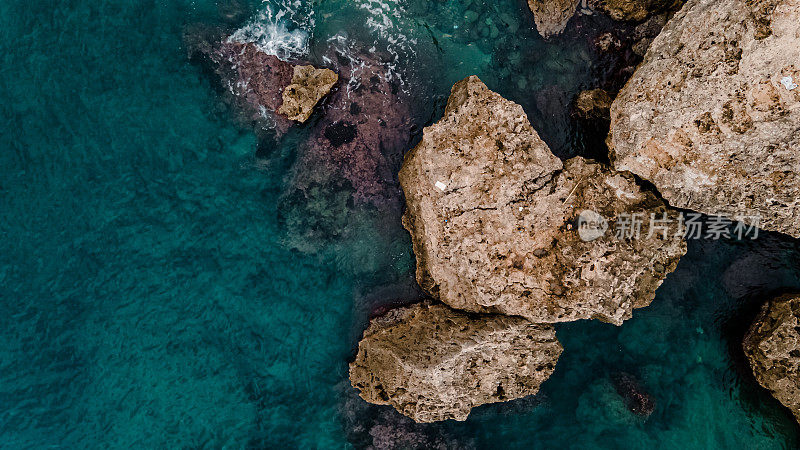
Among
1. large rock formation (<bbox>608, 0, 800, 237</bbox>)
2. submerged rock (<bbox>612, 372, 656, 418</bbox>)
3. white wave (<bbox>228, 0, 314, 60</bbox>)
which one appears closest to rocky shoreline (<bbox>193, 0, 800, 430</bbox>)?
large rock formation (<bbox>608, 0, 800, 237</bbox>)

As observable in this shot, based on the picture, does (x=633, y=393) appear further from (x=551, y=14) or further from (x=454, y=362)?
(x=551, y=14)

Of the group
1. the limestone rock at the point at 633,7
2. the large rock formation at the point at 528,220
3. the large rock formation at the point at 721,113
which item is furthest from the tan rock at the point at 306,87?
the limestone rock at the point at 633,7

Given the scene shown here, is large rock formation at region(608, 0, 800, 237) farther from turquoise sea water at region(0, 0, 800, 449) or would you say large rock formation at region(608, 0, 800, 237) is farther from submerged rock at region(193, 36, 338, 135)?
submerged rock at region(193, 36, 338, 135)

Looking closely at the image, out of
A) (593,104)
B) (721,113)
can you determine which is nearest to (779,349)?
(721,113)

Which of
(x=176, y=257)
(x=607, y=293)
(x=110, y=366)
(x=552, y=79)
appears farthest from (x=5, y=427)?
(x=552, y=79)

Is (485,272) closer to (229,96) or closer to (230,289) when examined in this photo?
(230,289)
